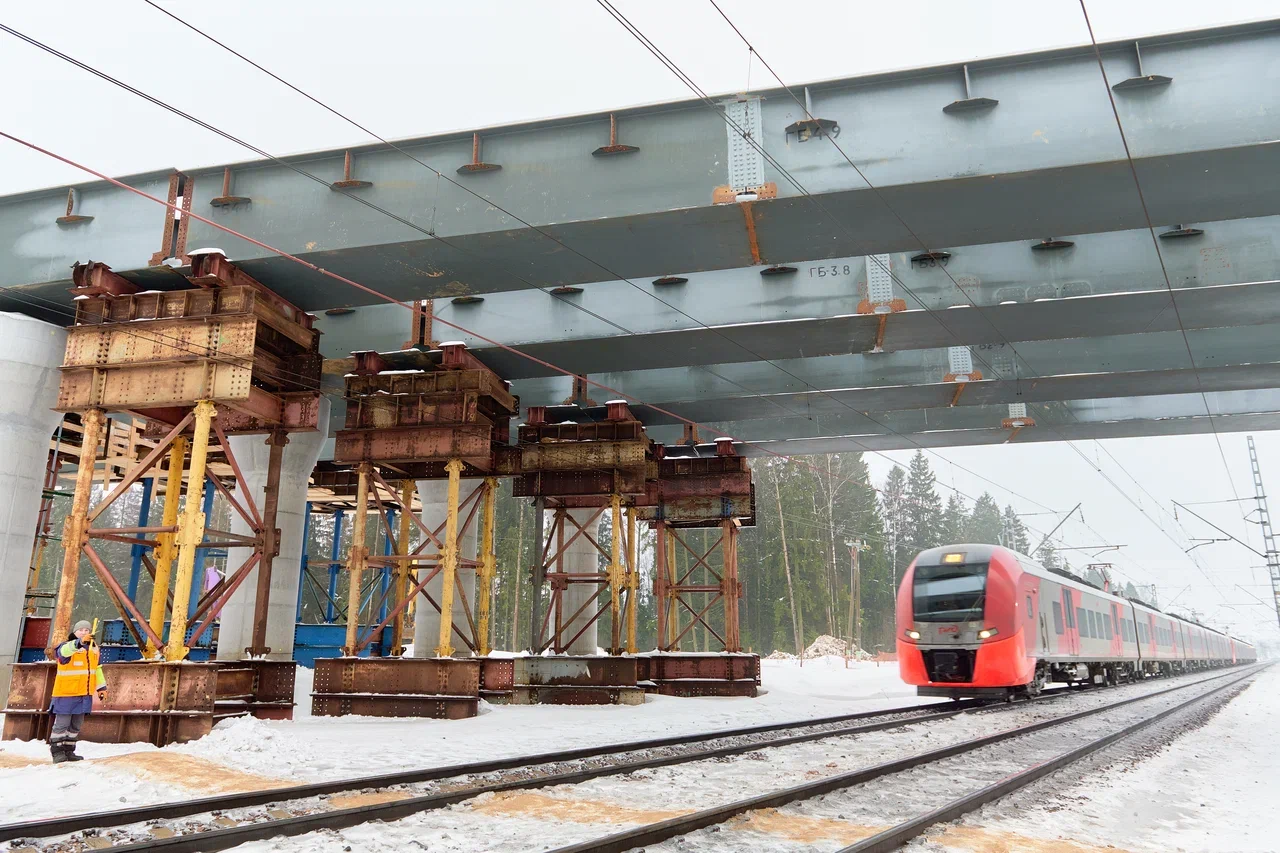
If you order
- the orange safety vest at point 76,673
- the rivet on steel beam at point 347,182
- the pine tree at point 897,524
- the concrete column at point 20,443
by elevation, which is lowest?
the orange safety vest at point 76,673

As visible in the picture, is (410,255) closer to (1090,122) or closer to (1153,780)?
(1090,122)

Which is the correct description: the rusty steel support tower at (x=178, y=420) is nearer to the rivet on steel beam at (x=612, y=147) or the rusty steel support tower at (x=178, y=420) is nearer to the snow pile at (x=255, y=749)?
the snow pile at (x=255, y=749)

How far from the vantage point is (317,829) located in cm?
632

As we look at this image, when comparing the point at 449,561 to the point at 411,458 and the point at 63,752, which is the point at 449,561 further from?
the point at 63,752

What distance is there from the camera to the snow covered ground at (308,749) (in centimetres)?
789

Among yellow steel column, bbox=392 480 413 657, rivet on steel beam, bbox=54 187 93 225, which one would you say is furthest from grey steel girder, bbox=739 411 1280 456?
rivet on steel beam, bbox=54 187 93 225

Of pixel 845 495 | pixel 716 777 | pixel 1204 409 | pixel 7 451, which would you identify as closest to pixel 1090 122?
pixel 716 777

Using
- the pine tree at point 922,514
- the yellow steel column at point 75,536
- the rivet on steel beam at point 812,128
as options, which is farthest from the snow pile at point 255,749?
the pine tree at point 922,514

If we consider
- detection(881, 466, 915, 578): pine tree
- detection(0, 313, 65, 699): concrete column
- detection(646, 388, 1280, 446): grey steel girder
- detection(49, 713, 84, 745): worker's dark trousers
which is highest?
detection(881, 466, 915, 578): pine tree

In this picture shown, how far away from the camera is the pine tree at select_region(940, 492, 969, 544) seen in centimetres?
7938

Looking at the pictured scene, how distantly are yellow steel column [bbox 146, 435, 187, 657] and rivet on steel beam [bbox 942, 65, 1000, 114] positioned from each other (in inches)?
450

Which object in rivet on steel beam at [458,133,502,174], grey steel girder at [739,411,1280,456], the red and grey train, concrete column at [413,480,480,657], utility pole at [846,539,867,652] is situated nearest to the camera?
rivet on steel beam at [458,133,502,174]

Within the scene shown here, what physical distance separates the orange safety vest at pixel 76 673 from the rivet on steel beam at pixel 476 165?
24.6 feet

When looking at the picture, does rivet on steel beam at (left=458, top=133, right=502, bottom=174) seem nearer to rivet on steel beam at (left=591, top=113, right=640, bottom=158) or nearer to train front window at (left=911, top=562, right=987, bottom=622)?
rivet on steel beam at (left=591, top=113, right=640, bottom=158)
